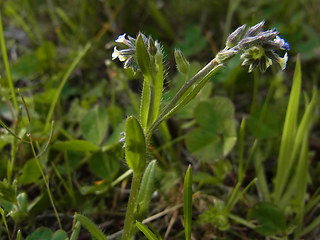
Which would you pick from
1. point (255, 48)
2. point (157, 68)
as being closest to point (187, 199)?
point (157, 68)

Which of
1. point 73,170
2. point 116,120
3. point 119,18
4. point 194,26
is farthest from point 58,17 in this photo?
point 73,170

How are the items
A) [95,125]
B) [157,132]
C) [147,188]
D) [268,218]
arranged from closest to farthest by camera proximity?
[147,188], [268,218], [95,125], [157,132]

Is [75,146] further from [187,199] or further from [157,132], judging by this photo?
[187,199]

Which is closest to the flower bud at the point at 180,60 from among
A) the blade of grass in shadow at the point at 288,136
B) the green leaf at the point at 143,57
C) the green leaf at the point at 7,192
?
the green leaf at the point at 143,57

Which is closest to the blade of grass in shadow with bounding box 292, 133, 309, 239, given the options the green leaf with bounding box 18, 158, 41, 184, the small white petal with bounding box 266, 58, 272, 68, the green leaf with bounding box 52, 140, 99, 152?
the small white petal with bounding box 266, 58, 272, 68

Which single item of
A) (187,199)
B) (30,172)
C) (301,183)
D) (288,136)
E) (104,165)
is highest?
(30,172)

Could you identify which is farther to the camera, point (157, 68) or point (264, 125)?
point (264, 125)
